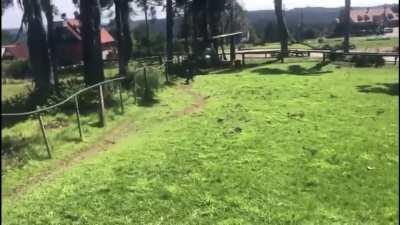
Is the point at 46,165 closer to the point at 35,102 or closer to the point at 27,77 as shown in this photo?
the point at 35,102

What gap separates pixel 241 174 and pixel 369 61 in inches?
875

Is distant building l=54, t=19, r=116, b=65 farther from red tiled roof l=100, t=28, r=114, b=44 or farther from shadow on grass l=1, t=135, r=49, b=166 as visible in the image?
shadow on grass l=1, t=135, r=49, b=166

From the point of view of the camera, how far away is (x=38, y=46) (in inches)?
854

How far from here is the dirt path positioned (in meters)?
8.59

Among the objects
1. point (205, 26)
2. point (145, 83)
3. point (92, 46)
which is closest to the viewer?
point (145, 83)

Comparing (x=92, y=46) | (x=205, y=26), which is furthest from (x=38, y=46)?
(x=205, y=26)

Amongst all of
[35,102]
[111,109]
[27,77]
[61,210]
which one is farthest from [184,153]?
[27,77]

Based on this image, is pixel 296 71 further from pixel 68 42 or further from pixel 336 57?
pixel 68 42

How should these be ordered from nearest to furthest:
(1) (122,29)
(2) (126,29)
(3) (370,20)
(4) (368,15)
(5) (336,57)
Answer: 1. (5) (336,57)
2. (1) (122,29)
3. (2) (126,29)
4. (3) (370,20)
5. (4) (368,15)

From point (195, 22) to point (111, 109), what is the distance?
23.5 m

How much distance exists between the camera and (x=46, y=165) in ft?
31.4

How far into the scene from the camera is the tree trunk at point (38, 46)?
2117 cm

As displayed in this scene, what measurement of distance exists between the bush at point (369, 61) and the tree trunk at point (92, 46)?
16083mm

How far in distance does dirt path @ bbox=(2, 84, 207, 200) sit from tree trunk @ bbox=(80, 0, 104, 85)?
3.84 metres
